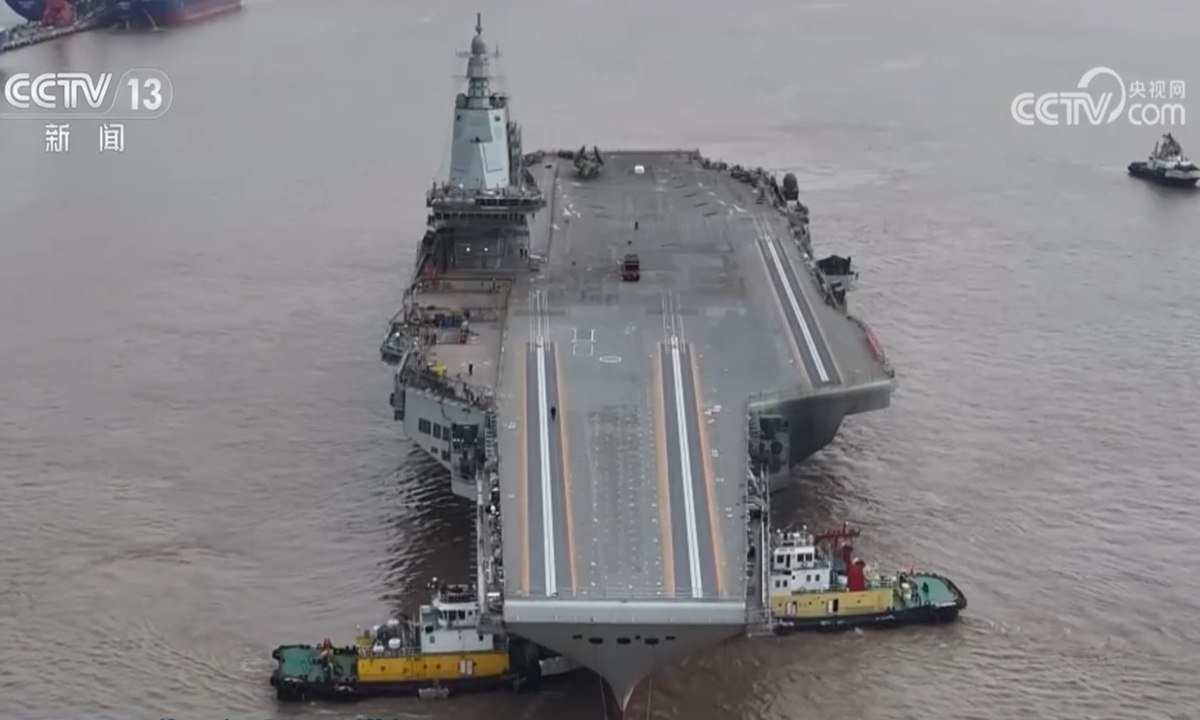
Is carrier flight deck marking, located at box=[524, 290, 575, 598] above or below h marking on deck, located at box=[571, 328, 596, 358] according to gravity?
below

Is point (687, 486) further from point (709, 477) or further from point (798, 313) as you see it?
point (798, 313)

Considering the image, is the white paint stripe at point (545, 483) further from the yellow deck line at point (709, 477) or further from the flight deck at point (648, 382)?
the yellow deck line at point (709, 477)

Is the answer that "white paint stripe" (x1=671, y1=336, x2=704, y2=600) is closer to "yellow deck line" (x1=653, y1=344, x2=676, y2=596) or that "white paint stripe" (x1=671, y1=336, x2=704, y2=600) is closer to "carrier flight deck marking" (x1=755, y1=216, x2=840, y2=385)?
"yellow deck line" (x1=653, y1=344, x2=676, y2=596)

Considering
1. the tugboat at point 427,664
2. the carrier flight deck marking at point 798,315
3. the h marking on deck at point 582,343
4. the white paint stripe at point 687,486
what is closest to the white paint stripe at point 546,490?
the h marking on deck at point 582,343

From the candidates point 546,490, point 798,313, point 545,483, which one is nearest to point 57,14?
point 798,313

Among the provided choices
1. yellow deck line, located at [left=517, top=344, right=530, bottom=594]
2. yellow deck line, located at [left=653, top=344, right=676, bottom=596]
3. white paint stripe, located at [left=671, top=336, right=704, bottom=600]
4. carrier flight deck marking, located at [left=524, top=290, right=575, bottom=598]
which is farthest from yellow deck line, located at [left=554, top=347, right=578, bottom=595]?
white paint stripe, located at [left=671, top=336, right=704, bottom=600]
